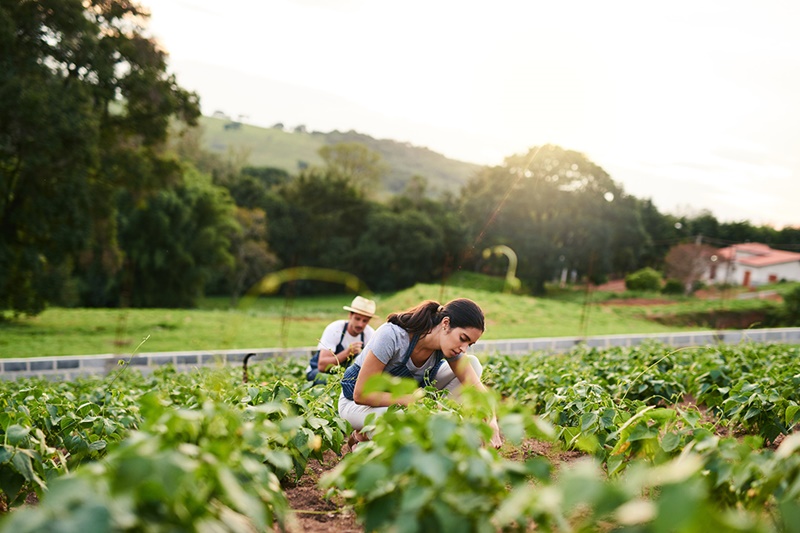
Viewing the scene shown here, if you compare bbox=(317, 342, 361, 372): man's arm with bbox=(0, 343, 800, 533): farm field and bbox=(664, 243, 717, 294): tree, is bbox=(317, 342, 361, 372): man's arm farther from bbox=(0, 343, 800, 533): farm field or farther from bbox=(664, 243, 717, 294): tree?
bbox=(664, 243, 717, 294): tree

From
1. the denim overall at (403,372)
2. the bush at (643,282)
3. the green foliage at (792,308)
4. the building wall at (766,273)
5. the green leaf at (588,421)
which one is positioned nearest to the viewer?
the green leaf at (588,421)

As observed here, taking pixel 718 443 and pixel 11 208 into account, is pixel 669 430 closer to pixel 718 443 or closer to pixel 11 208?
pixel 718 443

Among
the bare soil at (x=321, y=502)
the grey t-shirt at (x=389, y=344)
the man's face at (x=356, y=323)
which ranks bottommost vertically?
the bare soil at (x=321, y=502)

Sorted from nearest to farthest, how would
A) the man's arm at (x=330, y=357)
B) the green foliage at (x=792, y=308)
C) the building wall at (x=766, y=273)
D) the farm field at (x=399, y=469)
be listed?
the farm field at (x=399, y=469) < the man's arm at (x=330, y=357) < the green foliage at (x=792, y=308) < the building wall at (x=766, y=273)

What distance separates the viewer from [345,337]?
5773 millimetres

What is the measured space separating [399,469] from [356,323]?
396 cm

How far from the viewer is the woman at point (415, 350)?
3.48 meters

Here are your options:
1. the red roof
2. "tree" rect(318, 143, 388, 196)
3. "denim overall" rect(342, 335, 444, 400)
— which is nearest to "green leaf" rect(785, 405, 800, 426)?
"denim overall" rect(342, 335, 444, 400)

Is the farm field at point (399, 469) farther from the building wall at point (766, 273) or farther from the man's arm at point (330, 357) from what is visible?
the building wall at point (766, 273)

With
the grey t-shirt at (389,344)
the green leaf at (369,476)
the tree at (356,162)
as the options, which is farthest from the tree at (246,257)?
the green leaf at (369,476)

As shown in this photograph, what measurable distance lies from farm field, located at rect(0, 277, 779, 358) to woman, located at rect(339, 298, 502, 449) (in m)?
11.0

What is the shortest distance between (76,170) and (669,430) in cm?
1586

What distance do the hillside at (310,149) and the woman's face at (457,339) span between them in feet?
223

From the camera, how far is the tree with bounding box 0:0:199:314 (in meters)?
15.3
